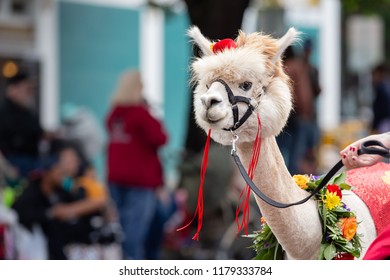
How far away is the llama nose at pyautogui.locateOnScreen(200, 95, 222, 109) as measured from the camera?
3.81 metres

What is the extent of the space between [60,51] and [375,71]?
477 centimetres

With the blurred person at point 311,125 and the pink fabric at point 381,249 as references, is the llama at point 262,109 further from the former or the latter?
the blurred person at point 311,125

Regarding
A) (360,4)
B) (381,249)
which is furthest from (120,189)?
(381,249)

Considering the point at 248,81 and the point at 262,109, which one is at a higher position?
the point at 248,81

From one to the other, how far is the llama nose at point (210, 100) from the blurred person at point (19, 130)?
6.51 meters

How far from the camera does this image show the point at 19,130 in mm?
10219

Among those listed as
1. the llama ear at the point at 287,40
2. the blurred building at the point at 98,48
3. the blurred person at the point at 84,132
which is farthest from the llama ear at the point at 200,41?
the blurred building at the point at 98,48

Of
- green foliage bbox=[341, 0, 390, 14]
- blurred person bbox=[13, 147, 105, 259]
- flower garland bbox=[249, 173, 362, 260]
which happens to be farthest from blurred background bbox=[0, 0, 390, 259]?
flower garland bbox=[249, 173, 362, 260]

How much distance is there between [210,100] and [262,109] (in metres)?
0.25

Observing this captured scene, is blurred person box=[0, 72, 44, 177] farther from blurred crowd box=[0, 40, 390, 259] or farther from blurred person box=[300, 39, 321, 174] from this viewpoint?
blurred person box=[300, 39, 321, 174]

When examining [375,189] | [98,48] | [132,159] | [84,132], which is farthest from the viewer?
[98,48]

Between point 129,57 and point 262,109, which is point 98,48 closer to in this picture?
point 129,57

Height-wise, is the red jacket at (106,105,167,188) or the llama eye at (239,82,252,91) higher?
the llama eye at (239,82,252,91)

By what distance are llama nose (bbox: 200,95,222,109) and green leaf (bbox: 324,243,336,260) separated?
76cm
